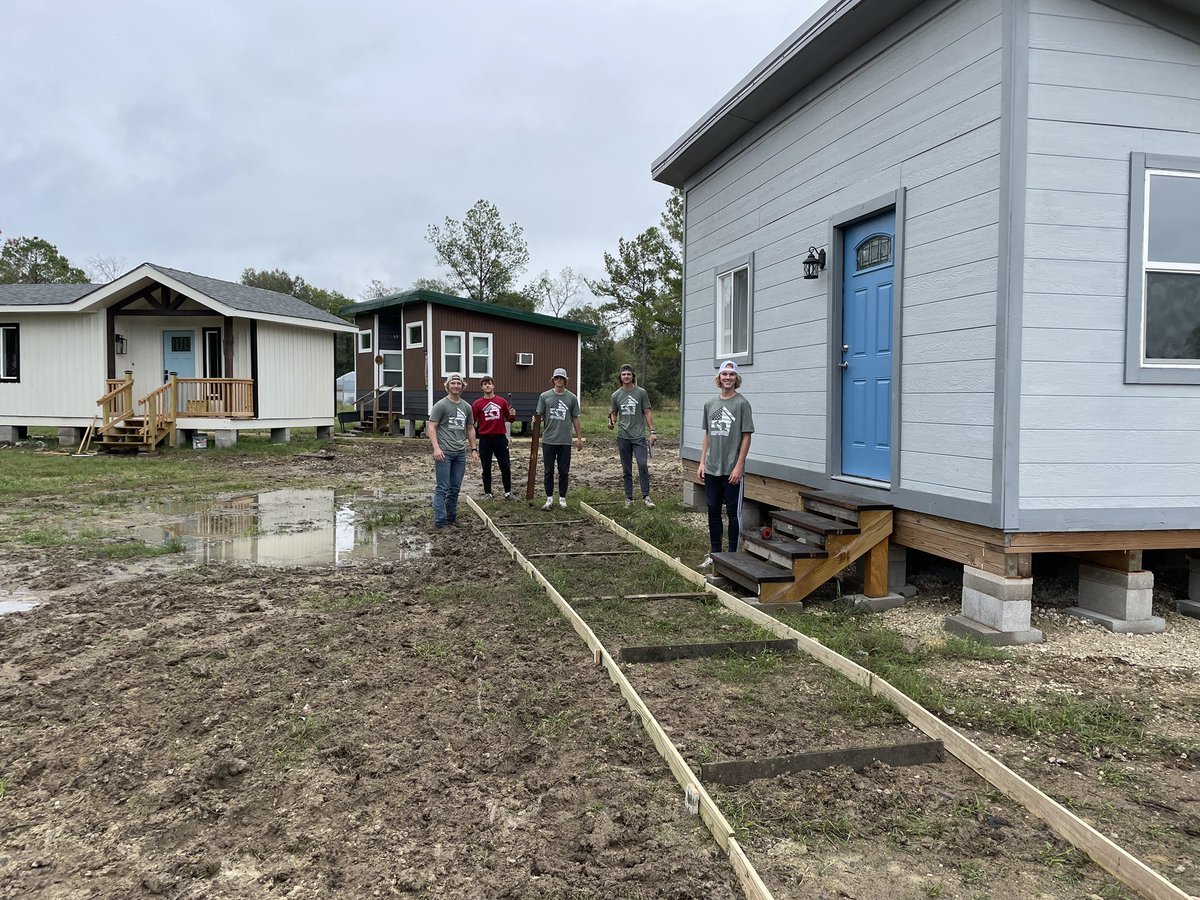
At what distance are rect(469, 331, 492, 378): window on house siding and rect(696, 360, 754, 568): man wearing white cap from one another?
18001 mm

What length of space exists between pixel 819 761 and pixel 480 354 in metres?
22.0

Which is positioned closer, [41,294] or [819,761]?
[819,761]

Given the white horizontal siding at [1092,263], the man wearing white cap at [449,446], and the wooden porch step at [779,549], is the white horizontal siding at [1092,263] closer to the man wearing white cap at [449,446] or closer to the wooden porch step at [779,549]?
the wooden porch step at [779,549]

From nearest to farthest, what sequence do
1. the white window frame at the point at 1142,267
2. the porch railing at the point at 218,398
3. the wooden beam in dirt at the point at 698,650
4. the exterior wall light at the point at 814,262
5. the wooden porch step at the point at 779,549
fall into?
the wooden beam in dirt at the point at 698,650, the white window frame at the point at 1142,267, the wooden porch step at the point at 779,549, the exterior wall light at the point at 814,262, the porch railing at the point at 218,398

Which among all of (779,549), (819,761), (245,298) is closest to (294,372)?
(245,298)

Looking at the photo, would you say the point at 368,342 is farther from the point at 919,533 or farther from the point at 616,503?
the point at 919,533

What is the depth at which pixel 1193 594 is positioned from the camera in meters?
5.96

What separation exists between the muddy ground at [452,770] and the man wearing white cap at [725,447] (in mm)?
1616

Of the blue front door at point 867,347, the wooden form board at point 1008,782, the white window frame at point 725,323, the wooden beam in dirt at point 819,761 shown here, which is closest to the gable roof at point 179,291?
the white window frame at point 725,323

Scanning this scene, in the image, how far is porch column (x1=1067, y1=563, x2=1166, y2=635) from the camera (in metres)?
5.38

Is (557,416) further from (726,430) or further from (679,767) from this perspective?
(679,767)

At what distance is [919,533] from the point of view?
5.99m

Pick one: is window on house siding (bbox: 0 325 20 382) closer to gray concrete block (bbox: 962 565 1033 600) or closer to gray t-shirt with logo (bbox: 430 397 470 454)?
gray t-shirt with logo (bbox: 430 397 470 454)

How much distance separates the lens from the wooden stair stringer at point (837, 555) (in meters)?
5.91
